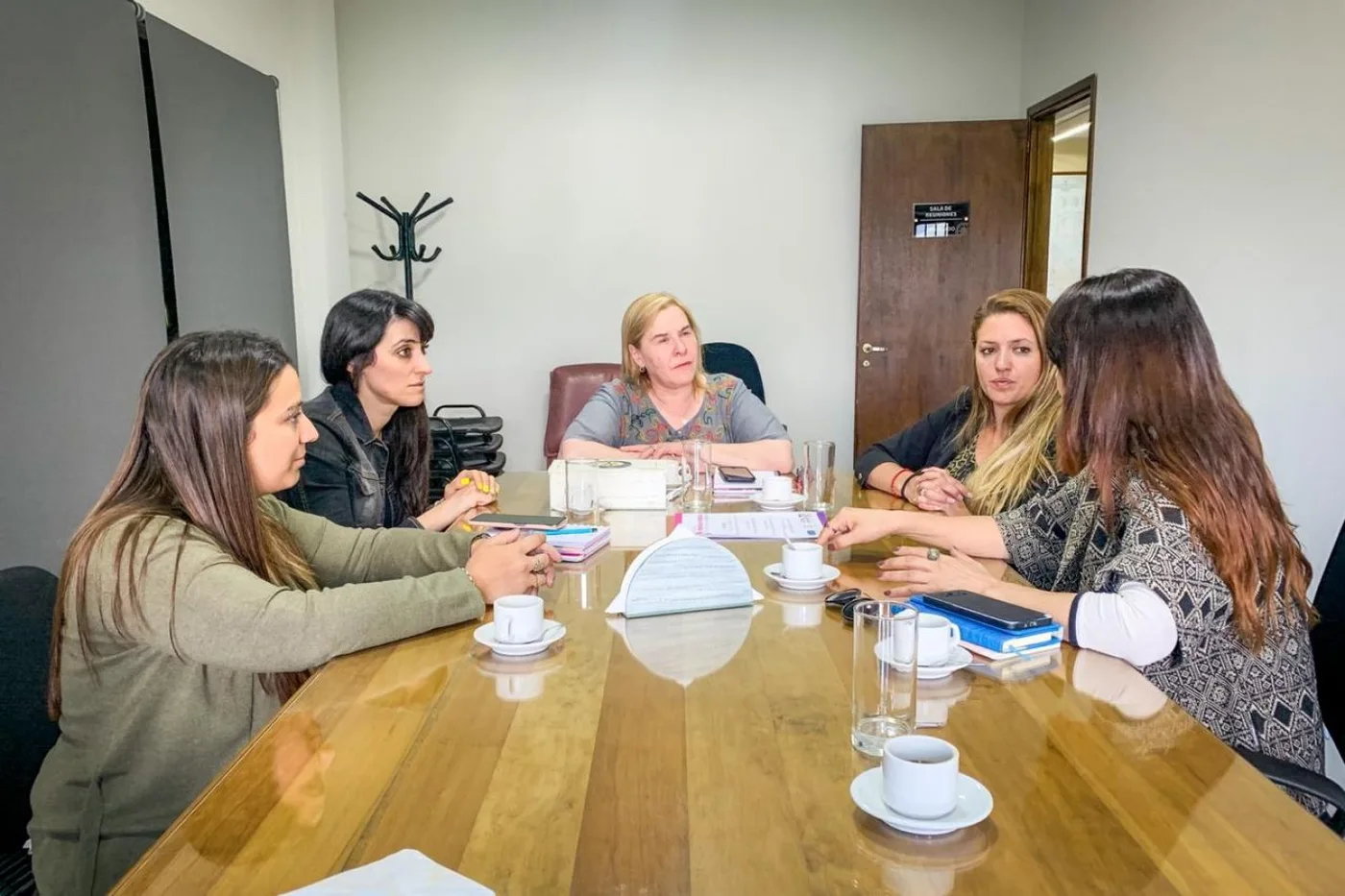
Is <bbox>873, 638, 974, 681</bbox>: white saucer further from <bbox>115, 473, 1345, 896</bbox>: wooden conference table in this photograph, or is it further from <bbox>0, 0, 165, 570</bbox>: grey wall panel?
<bbox>0, 0, 165, 570</bbox>: grey wall panel

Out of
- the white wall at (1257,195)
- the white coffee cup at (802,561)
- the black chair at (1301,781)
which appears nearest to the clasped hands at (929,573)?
the white coffee cup at (802,561)

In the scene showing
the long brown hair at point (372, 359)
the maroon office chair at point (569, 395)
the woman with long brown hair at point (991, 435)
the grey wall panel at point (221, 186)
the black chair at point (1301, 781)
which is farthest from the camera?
the maroon office chair at point (569, 395)

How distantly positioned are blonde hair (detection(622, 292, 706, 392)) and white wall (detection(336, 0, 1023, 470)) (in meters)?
1.95

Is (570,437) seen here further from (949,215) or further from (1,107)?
(949,215)

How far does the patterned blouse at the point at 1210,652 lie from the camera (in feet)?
3.92

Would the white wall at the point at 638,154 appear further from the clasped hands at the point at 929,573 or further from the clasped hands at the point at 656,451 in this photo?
the clasped hands at the point at 929,573

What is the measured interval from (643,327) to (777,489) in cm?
85

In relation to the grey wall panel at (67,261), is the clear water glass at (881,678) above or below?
below

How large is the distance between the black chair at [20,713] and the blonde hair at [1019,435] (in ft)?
5.51

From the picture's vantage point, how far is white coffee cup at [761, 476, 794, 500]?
2111 mm

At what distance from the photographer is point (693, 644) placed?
1253 mm

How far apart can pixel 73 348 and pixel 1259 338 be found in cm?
330

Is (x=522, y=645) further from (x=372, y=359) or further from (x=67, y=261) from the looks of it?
(x=67, y=261)

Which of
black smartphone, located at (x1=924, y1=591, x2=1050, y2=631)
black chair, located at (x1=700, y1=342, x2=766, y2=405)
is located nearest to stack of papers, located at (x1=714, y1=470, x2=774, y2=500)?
black smartphone, located at (x1=924, y1=591, x2=1050, y2=631)
